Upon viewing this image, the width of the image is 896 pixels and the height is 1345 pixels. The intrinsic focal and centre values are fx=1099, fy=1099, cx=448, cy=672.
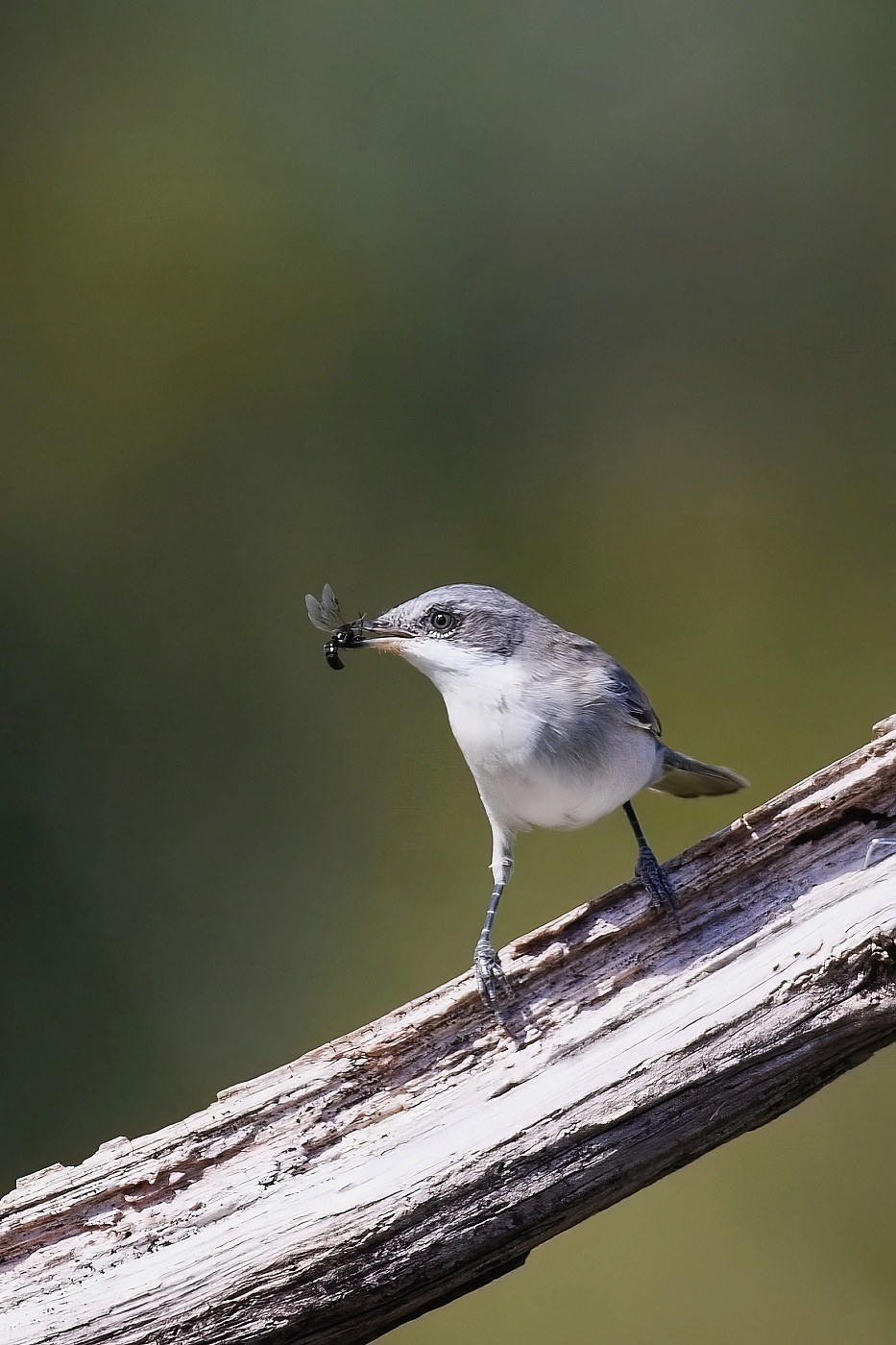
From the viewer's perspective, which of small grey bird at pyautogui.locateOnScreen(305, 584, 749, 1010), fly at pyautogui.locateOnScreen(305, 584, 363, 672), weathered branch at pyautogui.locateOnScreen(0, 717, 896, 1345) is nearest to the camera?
weathered branch at pyautogui.locateOnScreen(0, 717, 896, 1345)

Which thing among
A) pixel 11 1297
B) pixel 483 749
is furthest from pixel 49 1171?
pixel 483 749

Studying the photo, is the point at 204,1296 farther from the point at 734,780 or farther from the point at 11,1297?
the point at 734,780

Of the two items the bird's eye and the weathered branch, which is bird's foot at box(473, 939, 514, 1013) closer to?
the weathered branch

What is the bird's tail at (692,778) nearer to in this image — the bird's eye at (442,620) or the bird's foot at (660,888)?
the bird's foot at (660,888)

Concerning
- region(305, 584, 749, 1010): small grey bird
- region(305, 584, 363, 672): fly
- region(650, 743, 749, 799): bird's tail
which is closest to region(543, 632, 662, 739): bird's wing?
region(305, 584, 749, 1010): small grey bird

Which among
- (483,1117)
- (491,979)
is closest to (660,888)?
(491,979)

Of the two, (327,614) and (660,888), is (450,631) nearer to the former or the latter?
(327,614)
